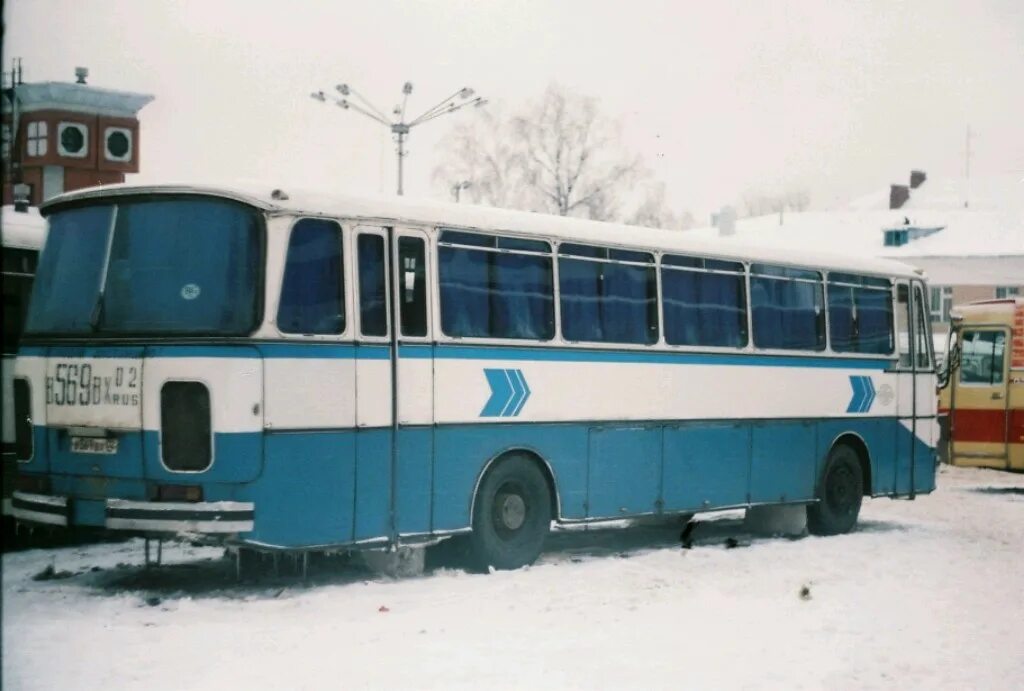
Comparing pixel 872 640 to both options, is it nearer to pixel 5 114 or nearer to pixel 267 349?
pixel 267 349

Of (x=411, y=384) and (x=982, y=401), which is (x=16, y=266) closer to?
(x=411, y=384)

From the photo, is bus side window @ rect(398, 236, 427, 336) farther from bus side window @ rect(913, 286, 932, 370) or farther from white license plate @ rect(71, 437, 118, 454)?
bus side window @ rect(913, 286, 932, 370)

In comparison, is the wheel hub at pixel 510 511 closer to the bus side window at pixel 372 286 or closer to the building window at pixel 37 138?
the bus side window at pixel 372 286

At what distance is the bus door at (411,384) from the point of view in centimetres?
1191

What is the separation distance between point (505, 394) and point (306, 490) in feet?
7.80

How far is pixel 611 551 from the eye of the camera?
49.7 ft

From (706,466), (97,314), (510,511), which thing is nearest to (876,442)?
(706,466)

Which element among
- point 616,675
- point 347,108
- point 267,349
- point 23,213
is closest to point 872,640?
point 616,675

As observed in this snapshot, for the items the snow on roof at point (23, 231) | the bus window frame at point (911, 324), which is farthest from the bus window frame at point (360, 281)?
the bus window frame at point (911, 324)

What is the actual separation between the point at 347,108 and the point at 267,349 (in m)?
18.4

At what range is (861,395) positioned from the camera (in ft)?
58.5

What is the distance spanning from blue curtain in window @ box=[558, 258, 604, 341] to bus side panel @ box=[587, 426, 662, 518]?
90 centimetres

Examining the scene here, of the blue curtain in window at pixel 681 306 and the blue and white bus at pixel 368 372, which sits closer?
the blue and white bus at pixel 368 372

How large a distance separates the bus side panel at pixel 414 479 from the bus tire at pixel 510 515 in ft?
2.21
